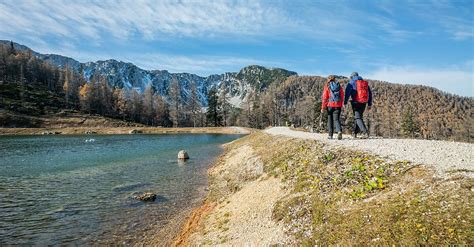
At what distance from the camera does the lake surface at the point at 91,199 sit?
56.9 ft

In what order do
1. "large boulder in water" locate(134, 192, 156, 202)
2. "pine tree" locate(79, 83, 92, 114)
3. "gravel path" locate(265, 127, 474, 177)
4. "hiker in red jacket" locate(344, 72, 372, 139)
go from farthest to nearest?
"pine tree" locate(79, 83, 92, 114), "large boulder in water" locate(134, 192, 156, 202), "hiker in red jacket" locate(344, 72, 372, 139), "gravel path" locate(265, 127, 474, 177)

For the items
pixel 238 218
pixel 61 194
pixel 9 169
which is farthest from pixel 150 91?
pixel 238 218

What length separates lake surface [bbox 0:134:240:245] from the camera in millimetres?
17328

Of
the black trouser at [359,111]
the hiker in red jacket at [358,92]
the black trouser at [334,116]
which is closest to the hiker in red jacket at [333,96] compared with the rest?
the black trouser at [334,116]

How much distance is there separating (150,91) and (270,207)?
172511 millimetres

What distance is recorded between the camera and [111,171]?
114 feet

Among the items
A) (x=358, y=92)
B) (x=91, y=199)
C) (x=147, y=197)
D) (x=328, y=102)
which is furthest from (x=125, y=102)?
(x=358, y=92)

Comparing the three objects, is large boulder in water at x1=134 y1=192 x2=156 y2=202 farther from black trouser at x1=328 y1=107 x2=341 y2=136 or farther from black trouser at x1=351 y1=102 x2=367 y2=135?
black trouser at x1=351 y1=102 x2=367 y2=135

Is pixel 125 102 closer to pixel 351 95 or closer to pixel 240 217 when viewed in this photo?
pixel 351 95

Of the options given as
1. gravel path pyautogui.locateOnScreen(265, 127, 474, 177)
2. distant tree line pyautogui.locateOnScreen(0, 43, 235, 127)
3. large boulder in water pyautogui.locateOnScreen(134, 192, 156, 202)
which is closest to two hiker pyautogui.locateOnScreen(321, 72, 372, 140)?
gravel path pyautogui.locateOnScreen(265, 127, 474, 177)

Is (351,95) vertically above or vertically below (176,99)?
below

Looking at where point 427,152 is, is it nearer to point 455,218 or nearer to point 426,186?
point 426,186

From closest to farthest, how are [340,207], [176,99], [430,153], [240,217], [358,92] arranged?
1. [340,207]
2. [430,153]
3. [240,217]
4. [358,92]
5. [176,99]

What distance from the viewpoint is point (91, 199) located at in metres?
23.5
